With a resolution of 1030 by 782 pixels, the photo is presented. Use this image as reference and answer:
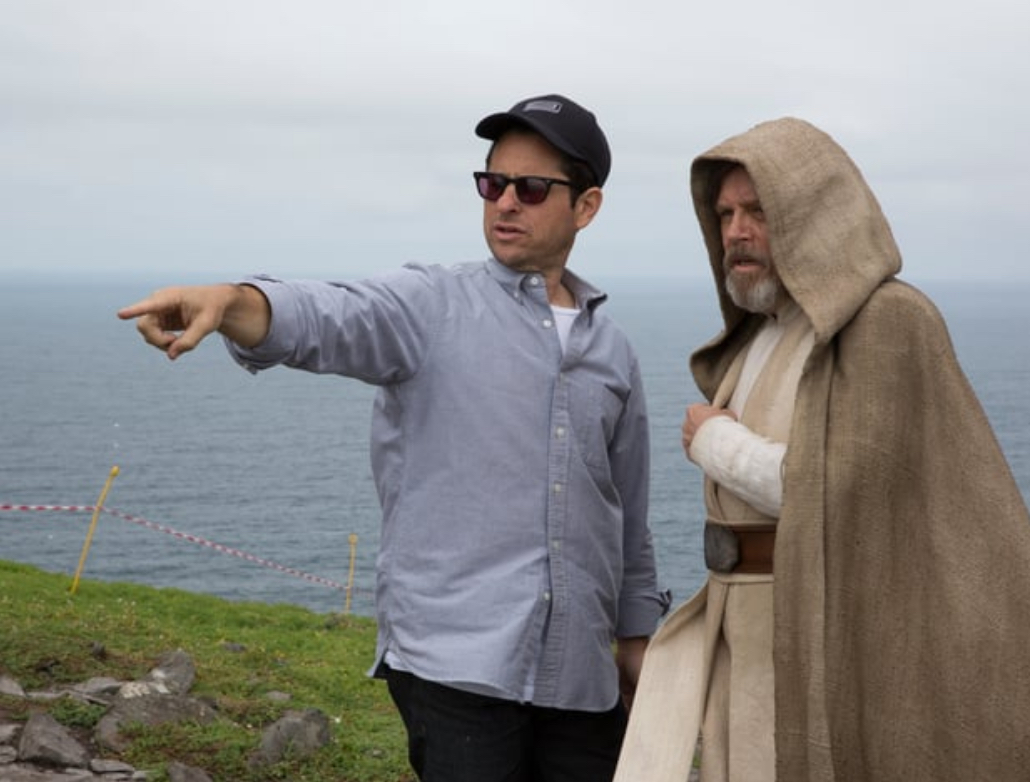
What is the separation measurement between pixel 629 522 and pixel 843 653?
1188 mm

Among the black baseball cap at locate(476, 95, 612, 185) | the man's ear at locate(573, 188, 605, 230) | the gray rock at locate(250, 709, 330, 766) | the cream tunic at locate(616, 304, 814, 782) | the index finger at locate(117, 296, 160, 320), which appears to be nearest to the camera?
the index finger at locate(117, 296, 160, 320)

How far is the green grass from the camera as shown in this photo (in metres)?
8.77

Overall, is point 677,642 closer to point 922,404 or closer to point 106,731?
point 922,404

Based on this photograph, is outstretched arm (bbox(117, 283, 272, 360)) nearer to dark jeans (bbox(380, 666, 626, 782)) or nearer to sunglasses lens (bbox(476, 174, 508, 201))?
sunglasses lens (bbox(476, 174, 508, 201))

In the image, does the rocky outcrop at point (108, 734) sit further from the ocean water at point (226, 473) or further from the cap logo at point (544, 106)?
the ocean water at point (226, 473)

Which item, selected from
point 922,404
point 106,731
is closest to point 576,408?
point 922,404

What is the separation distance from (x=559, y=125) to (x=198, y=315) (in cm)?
147

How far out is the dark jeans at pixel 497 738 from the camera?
4.53 m

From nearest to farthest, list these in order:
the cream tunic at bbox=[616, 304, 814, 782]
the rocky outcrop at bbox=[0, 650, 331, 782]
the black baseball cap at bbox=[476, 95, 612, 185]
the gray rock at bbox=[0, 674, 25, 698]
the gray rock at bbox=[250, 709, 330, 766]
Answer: the cream tunic at bbox=[616, 304, 814, 782] → the black baseball cap at bbox=[476, 95, 612, 185] → the rocky outcrop at bbox=[0, 650, 331, 782] → the gray rock at bbox=[250, 709, 330, 766] → the gray rock at bbox=[0, 674, 25, 698]

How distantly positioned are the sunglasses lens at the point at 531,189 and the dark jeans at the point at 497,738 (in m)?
1.47

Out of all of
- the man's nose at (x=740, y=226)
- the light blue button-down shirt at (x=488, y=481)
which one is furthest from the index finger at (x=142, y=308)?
the man's nose at (x=740, y=226)

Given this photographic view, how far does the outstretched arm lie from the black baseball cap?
109 centimetres

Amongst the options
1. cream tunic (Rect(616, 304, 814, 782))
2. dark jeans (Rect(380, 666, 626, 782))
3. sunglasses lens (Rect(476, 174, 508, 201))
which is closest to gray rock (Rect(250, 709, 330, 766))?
dark jeans (Rect(380, 666, 626, 782))

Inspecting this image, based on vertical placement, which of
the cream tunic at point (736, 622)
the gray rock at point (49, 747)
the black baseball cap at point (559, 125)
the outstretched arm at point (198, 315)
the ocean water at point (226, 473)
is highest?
the black baseball cap at point (559, 125)
